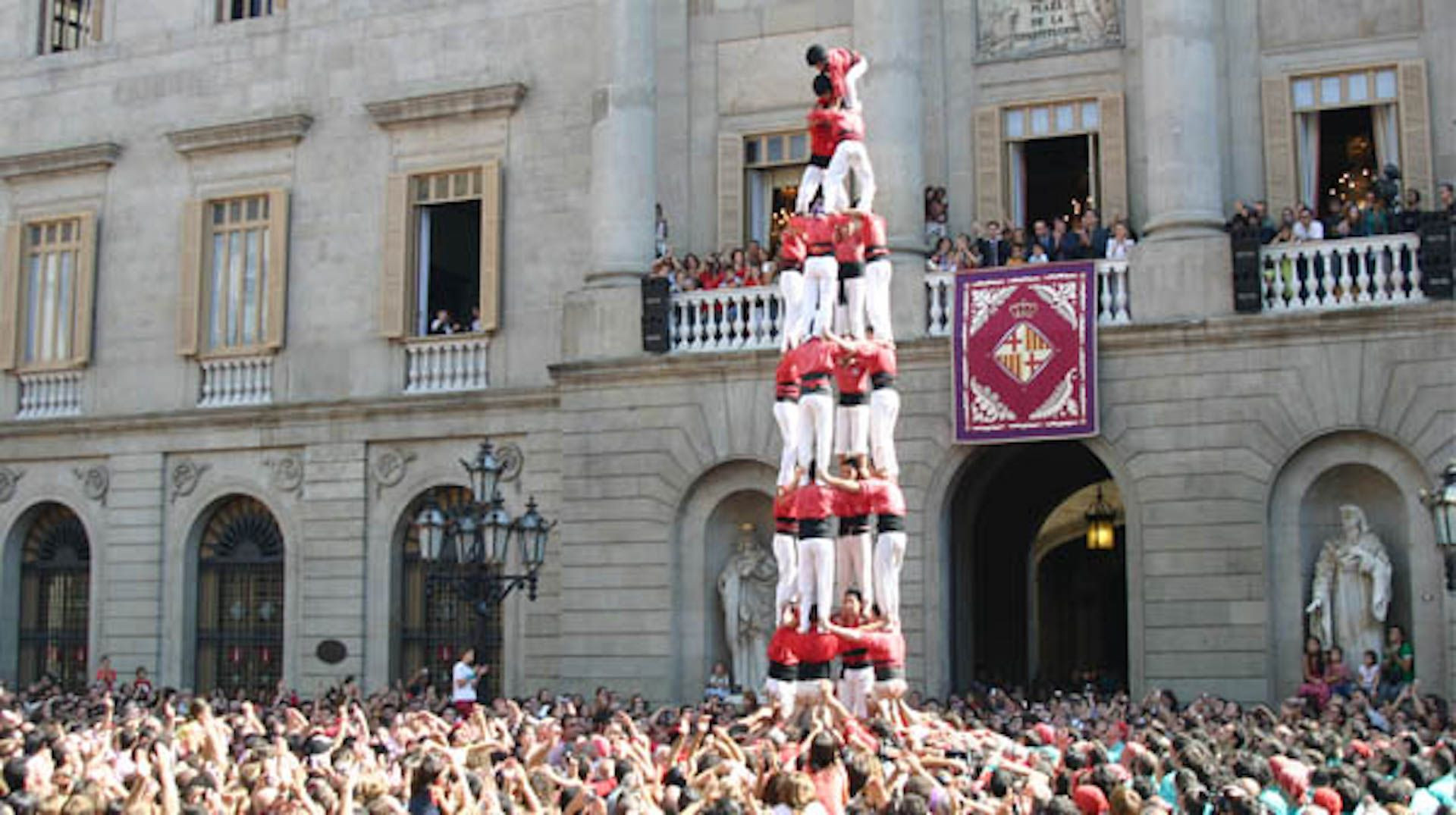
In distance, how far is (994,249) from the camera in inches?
1159

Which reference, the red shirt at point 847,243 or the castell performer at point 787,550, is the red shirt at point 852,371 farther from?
the castell performer at point 787,550

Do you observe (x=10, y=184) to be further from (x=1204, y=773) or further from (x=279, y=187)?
(x=1204, y=773)

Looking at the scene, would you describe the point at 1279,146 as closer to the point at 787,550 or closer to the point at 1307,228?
the point at 1307,228

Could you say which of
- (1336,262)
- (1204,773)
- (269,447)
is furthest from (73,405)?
(1204,773)

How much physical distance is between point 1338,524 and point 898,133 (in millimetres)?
8877

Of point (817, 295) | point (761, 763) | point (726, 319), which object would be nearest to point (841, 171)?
point (817, 295)

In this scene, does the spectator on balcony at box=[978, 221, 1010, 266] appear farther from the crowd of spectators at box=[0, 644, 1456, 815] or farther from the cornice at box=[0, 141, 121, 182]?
the cornice at box=[0, 141, 121, 182]

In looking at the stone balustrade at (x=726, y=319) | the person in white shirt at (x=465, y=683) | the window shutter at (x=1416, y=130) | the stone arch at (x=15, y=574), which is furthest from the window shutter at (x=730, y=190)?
the stone arch at (x=15, y=574)

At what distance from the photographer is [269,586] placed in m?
35.8

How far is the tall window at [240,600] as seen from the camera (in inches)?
1400

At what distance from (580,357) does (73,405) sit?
12321 mm

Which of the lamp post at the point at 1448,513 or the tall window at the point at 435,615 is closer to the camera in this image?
the lamp post at the point at 1448,513

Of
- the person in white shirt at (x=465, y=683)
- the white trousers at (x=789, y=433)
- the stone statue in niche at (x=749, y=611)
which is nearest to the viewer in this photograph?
the white trousers at (x=789, y=433)

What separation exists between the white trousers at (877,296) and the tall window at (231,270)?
58.0 feet
